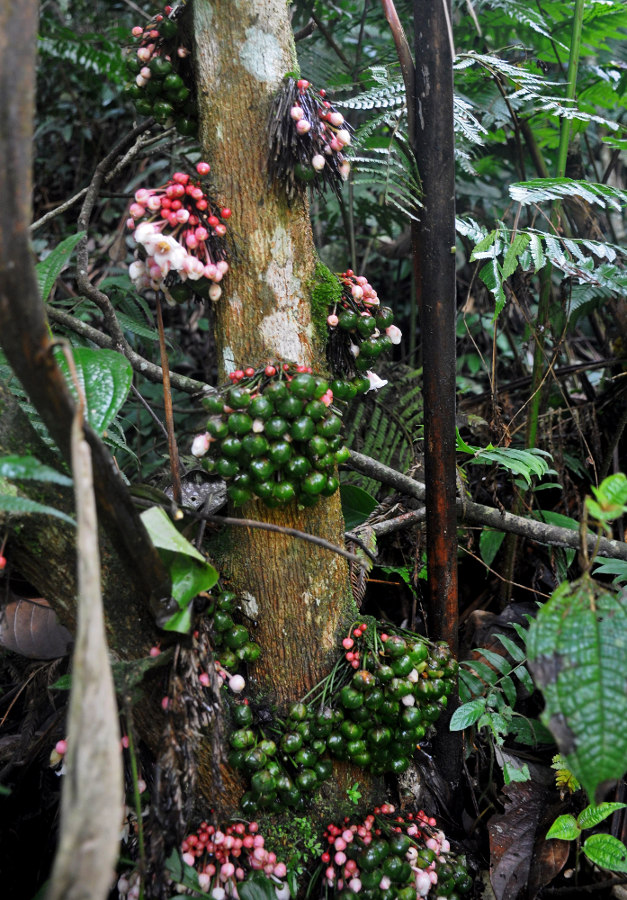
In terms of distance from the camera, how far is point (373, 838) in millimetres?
1729

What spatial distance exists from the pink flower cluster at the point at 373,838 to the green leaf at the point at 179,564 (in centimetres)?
80

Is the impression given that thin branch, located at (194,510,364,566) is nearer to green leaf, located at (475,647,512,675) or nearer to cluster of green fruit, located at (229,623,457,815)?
cluster of green fruit, located at (229,623,457,815)

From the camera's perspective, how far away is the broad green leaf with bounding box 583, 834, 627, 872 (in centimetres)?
172

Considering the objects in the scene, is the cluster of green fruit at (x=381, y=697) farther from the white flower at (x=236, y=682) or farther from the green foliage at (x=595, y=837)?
the green foliage at (x=595, y=837)

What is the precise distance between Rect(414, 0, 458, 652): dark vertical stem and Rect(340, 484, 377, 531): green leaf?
335 mm

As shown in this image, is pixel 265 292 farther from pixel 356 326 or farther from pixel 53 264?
pixel 53 264

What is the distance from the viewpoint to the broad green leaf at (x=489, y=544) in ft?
8.39

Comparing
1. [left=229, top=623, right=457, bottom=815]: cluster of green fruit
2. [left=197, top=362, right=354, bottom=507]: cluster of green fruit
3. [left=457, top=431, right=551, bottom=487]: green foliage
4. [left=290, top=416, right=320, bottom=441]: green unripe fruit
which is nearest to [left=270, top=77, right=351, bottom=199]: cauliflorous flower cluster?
[left=197, top=362, right=354, bottom=507]: cluster of green fruit

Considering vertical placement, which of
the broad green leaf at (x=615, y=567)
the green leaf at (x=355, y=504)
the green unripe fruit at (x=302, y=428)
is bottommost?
the broad green leaf at (x=615, y=567)

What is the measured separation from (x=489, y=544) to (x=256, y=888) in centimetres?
150

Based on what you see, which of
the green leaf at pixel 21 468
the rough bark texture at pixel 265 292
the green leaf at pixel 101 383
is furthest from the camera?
the rough bark texture at pixel 265 292

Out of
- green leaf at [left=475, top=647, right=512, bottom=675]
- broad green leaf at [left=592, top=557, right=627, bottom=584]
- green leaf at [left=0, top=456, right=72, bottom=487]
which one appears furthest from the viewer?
green leaf at [left=475, top=647, right=512, bottom=675]

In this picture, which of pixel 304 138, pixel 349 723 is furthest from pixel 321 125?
pixel 349 723

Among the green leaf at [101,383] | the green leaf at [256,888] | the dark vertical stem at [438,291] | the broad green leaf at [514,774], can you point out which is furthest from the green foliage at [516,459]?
the green leaf at [256,888]
